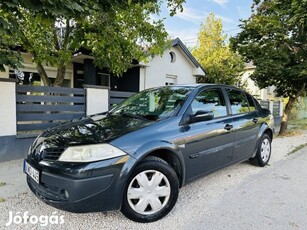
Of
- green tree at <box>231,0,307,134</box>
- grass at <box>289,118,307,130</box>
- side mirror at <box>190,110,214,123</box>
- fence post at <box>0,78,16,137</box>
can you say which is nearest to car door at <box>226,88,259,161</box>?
side mirror at <box>190,110,214,123</box>

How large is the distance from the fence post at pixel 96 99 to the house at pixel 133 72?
3.51 m

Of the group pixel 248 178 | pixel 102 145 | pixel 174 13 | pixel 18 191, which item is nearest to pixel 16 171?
pixel 18 191

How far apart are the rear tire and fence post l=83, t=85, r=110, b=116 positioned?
3.86 m

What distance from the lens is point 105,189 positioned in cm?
253

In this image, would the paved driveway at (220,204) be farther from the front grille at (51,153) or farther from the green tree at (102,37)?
the green tree at (102,37)

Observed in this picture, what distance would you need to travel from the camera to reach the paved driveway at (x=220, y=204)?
2.83 metres

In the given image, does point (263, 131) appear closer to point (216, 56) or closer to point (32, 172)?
point (32, 172)

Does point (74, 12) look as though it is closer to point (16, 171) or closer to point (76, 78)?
point (16, 171)

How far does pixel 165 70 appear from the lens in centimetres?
1309

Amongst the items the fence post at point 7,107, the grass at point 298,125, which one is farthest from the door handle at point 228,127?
the grass at point 298,125

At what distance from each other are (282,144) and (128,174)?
6.59m

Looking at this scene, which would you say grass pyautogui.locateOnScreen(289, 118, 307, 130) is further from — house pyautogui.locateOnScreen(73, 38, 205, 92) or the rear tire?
the rear tire

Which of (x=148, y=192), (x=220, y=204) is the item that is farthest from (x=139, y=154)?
(x=220, y=204)

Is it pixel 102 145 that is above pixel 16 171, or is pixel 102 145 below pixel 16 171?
above
